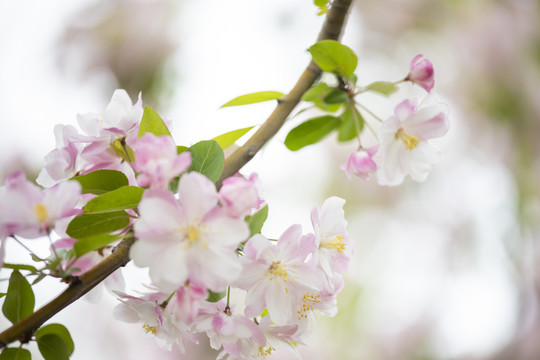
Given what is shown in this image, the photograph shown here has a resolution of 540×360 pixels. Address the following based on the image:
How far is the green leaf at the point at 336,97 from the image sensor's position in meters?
0.56

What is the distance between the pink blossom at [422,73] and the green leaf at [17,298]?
45cm

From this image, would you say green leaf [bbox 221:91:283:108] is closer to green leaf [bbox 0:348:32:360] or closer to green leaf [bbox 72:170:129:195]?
green leaf [bbox 72:170:129:195]

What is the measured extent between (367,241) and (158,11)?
5.79ft

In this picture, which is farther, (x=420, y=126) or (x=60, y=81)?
(x=60, y=81)

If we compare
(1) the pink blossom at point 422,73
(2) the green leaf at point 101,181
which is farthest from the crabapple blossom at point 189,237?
(1) the pink blossom at point 422,73

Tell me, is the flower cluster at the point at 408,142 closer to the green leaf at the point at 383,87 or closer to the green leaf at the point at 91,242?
the green leaf at the point at 383,87

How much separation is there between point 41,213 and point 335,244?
0.28 meters

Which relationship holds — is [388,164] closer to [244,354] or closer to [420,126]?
[420,126]

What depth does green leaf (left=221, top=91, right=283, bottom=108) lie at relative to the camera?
22.9 inches

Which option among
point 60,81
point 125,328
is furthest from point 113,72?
point 125,328

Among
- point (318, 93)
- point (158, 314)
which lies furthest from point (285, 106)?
point (158, 314)

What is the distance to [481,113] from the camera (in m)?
3.07

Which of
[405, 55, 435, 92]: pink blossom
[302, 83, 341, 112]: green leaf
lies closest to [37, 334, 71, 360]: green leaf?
[302, 83, 341, 112]: green leaf

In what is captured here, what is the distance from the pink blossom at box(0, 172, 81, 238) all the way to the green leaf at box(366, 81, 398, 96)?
14.3 inches
